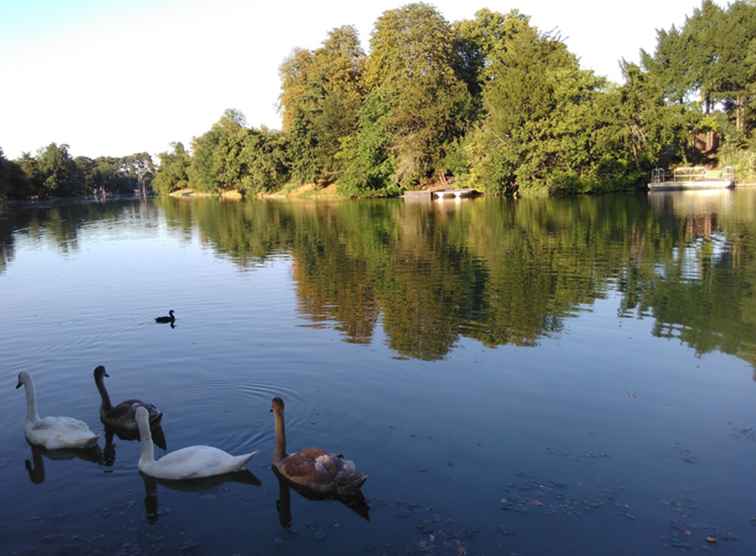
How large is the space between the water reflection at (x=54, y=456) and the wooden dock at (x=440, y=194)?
63138mm

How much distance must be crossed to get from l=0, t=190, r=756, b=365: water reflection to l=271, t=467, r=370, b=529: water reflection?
6010 mm

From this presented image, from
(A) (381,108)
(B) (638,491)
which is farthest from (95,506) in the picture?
(A) (381,108)

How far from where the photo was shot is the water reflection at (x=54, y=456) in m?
9.27

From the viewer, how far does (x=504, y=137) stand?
2589 inches

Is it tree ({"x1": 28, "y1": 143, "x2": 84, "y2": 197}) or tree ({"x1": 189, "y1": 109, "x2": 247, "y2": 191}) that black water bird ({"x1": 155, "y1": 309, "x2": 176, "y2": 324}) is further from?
tree ({"x1": 28, "y1": 143, "x2": 84, "y2": 197})

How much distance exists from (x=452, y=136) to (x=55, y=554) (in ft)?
241

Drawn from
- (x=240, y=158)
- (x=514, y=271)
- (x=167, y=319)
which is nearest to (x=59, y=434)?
(x=167, y=319)

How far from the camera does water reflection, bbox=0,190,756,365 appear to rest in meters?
15.7

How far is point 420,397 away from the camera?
1131 centimetres

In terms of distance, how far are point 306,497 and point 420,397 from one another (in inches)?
147

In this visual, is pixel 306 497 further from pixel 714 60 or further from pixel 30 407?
pixel 714 60

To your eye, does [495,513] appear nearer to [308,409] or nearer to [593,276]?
[308,409]

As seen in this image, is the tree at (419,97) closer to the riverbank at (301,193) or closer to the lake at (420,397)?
the riverbank at (301,193)

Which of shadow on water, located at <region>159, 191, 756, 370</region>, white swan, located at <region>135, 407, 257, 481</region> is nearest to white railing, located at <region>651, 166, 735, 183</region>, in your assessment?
shadow on water, located at <region>159, 191, 756, 370</region>
